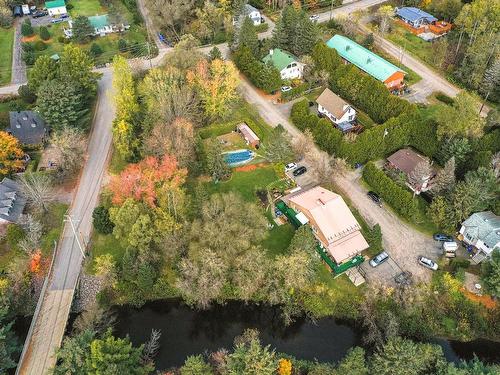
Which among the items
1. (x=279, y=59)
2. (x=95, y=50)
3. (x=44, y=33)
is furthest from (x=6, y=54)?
(x=279, y=59)

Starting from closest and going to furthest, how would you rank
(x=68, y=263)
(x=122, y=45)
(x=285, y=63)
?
(x=68, y=263)
(x=285, y=63)
(x=122, y=45)

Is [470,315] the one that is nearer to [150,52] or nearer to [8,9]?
[150,52]

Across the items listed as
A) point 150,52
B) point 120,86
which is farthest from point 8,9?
point 120,86

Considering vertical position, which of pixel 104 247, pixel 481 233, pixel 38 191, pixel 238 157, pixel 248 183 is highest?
pixel 38 191

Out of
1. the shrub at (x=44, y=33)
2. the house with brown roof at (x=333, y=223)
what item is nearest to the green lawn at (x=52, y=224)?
the house with brown roof at (x=333, y=223)

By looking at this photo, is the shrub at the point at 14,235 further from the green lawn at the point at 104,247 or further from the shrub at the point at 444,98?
the shrub at the point at 444,98

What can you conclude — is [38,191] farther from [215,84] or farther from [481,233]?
[481,233]
